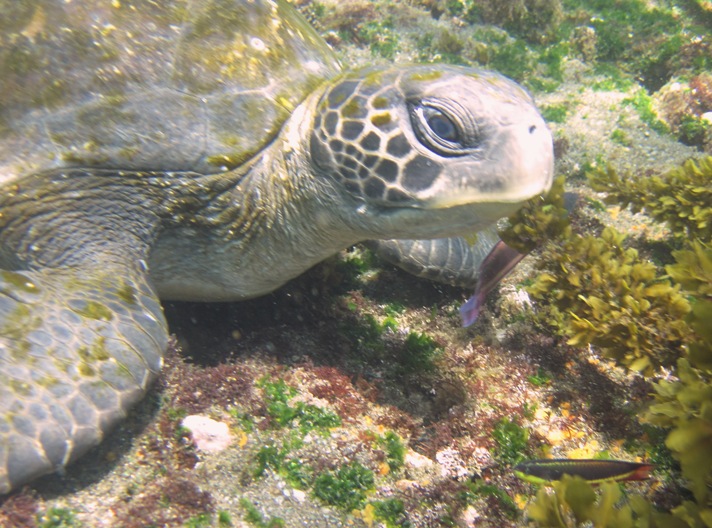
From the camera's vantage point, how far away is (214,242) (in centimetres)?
239

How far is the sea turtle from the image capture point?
179 cm

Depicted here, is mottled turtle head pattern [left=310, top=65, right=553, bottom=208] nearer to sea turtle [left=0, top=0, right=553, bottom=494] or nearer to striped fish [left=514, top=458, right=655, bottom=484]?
sea turtle [left=0, top=0, right=553, bottom=494]

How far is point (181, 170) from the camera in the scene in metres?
2.20

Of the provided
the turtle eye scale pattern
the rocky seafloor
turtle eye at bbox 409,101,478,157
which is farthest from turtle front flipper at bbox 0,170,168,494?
turtle eye at bbox 409,101,478,157

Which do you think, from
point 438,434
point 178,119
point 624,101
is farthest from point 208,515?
point 624,101

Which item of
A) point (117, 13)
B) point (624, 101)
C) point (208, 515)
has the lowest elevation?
point (208, 515)

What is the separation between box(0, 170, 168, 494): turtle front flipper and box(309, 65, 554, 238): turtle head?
102 cm

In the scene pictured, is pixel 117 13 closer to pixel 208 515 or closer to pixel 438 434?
pixel 208 515

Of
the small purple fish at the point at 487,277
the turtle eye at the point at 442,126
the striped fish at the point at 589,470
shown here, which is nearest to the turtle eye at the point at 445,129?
the turtle eye at the point at 442,126

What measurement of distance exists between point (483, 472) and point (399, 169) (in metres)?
1.31

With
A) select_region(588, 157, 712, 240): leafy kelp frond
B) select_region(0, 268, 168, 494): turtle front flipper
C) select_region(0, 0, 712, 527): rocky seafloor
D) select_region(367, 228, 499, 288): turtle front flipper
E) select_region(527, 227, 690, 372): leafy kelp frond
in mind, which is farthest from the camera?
select_region(588, 157, 712, 240): leafy kelp frond

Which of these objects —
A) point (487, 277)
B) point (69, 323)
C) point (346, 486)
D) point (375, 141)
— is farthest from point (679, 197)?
point (69, 323)

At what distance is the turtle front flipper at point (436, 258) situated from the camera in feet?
9.30

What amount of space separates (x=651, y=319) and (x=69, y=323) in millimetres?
2537
